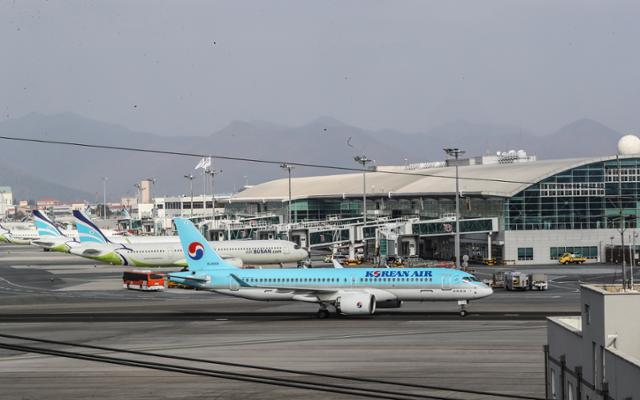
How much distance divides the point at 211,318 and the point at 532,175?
233ft

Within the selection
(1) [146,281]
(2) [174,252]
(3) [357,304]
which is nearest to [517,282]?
(3) [357,304]

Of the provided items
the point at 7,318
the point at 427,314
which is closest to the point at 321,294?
the point at 427,314

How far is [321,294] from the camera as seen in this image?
2655 inches

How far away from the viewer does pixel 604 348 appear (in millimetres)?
27547

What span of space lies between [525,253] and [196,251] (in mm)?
62128

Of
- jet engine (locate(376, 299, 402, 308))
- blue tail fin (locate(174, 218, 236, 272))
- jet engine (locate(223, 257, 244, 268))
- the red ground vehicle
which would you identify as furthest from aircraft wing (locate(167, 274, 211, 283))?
jet engine (locate(223, 257, 244, 268))

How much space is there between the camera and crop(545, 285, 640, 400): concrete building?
84.0 feet

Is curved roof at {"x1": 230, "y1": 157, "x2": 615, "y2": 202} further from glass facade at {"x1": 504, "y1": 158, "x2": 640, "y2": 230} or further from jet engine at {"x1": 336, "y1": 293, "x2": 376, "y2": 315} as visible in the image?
jet engine at {"x1": 336, "y1": 293, "x2": 376, "y2": 315}

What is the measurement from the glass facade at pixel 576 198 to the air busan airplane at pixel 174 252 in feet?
97.1

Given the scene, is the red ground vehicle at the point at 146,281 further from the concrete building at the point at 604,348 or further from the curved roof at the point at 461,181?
the concrete building at the point at 604,348

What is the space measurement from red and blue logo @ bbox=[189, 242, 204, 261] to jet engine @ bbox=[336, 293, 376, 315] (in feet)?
42.6

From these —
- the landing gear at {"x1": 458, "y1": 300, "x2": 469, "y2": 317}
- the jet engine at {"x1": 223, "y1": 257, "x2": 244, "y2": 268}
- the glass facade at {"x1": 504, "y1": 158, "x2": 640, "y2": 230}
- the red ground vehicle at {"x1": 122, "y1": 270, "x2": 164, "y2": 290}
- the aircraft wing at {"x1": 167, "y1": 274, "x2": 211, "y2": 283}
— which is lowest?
the landing gear at {"x1": 458, "y1": 300, "x2": 469, "y2": 317}

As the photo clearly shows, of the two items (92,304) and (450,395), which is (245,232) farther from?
(450,395)

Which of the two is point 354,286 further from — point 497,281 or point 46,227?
point 46,227
